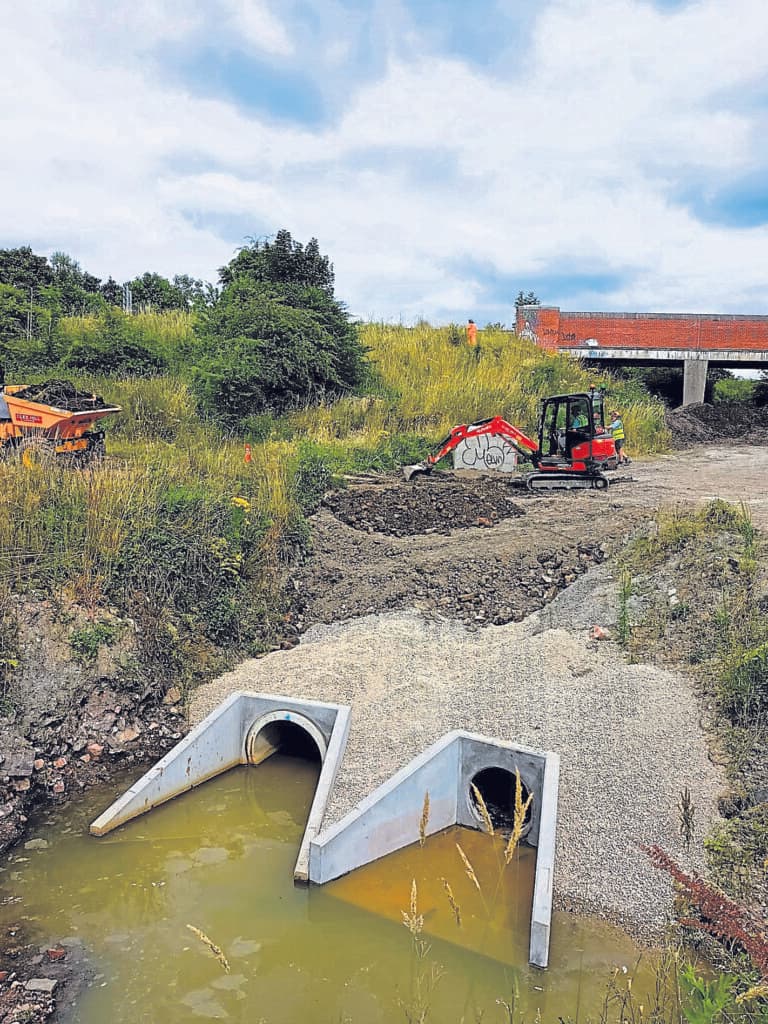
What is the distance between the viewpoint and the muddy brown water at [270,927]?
3906 mm

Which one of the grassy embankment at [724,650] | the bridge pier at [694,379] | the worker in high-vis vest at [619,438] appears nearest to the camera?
the grassy embankment at [724,650]

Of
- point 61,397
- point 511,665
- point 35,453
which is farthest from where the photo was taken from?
point 61,397

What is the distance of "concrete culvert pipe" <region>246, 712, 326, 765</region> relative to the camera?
6.17 metres

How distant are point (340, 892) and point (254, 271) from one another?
53.6 ft

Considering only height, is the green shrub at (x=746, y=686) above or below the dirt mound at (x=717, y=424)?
below

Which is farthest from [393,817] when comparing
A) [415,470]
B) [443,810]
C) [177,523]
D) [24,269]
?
[24,269]

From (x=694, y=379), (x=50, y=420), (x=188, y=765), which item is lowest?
(x=188, y=765)

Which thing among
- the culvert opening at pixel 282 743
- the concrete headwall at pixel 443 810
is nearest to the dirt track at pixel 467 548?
the culvert opening at pixel 282 743

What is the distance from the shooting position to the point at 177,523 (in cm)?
793

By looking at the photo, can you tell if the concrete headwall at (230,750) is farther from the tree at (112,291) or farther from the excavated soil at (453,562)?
the tree at (112,291)

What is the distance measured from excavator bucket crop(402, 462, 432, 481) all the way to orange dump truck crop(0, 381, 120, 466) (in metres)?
5.40

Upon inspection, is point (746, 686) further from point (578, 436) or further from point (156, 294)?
point (156, 294)

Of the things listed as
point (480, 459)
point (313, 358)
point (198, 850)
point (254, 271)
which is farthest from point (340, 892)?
point (254, 271)

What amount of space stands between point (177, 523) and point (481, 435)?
803 cm
